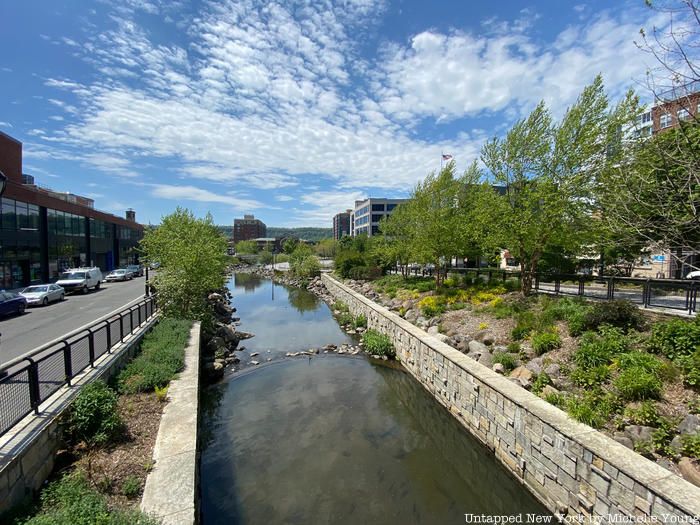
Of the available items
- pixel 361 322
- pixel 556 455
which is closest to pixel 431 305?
pixel 361 322

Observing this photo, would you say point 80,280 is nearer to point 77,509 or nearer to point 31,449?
point 31,449

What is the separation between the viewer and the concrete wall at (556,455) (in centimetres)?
447

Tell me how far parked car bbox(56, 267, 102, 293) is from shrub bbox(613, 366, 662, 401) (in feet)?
103

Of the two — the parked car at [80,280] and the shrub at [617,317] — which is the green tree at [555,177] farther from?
the parked car at [80,280]

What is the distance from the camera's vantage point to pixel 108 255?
2010 inches

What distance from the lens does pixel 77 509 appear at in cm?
395

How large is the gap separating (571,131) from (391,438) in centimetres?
1330

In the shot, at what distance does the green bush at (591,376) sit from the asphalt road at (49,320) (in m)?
14.7

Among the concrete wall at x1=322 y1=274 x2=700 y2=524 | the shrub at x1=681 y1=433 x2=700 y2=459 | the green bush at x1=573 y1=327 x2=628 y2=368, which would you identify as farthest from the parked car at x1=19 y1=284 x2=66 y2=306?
the shrub at x1=681 y1=433 x2=700 y2=459

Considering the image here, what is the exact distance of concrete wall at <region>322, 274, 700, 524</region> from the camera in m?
4.47

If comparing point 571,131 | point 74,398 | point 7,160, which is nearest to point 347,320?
point 571,131

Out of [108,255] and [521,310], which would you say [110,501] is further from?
[108,255]

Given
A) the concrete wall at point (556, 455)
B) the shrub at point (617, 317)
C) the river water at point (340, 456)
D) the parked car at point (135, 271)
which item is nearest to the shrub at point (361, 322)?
the river water at point (340, 456)

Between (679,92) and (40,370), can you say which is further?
(40,370)
